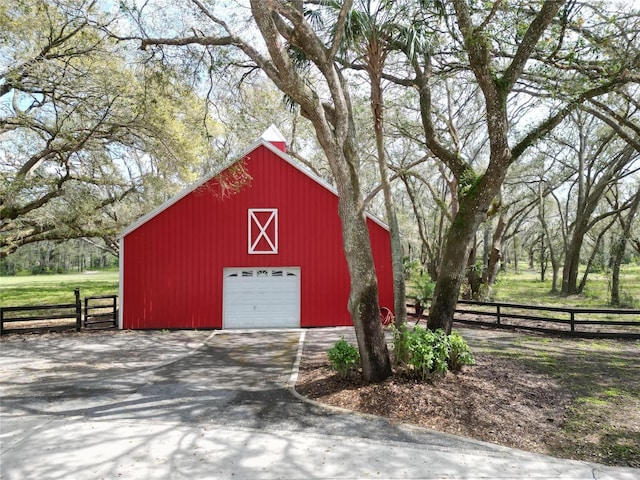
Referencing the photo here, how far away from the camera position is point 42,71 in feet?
35.8

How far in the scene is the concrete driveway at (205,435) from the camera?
4641mm

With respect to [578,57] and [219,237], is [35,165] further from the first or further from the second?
[578,57]

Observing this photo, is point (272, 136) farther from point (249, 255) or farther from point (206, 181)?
point (249, 255)

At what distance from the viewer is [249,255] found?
1544 cm

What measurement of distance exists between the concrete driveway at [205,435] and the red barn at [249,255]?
5363 mm

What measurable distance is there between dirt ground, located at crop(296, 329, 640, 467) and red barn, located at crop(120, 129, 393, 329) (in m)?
5.67

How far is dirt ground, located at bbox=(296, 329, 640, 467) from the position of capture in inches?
218

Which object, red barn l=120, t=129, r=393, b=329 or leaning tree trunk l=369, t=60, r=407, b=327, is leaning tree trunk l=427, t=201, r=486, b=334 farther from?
red barn l=120, t=129, r=393, b=329

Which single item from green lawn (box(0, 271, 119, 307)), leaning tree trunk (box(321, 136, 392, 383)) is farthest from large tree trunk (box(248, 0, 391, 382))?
green lawn (box(0, 271, 119, 307))

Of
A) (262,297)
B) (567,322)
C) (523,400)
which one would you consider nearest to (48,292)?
(262,297)

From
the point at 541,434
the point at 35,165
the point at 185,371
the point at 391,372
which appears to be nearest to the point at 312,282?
the point at 185,371

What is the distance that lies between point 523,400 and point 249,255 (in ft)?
34.4

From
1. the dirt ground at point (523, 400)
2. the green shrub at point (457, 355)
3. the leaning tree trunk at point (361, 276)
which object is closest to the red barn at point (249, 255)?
the dirt ground at point (523, 400)

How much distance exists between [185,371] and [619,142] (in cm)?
2508
